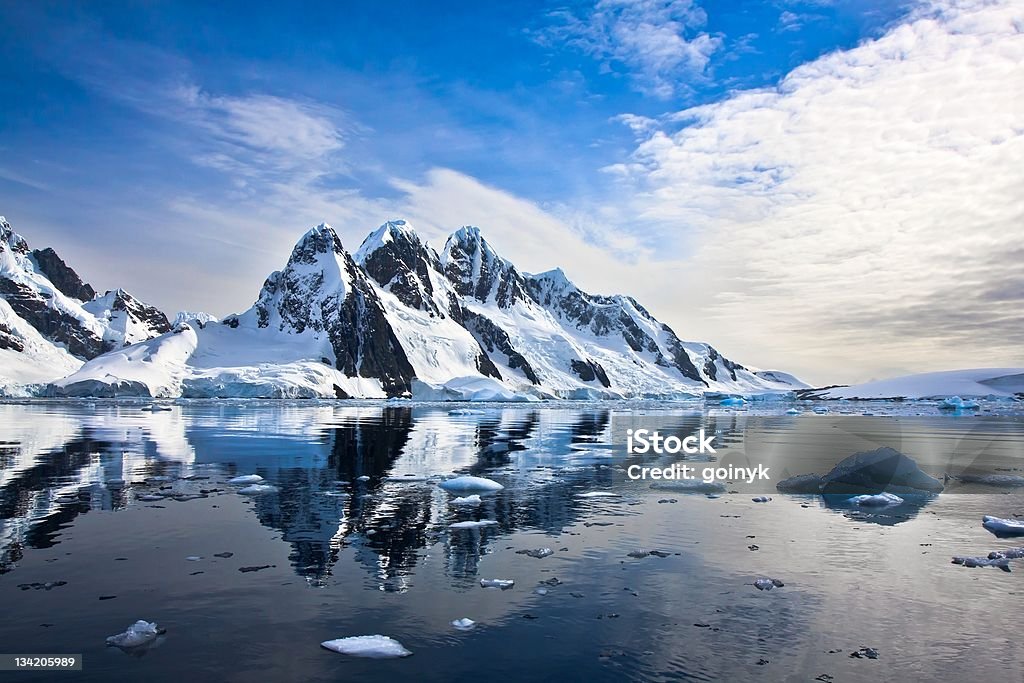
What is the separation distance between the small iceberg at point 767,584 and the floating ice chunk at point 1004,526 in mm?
7318

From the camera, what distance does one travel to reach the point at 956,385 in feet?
400

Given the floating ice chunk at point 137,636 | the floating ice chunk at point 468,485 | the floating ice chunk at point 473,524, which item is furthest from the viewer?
the floating ice chunk at point 468,485

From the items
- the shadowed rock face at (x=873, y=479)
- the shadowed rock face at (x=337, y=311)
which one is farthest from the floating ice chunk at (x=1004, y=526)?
the shadowed rock face at (x=337, y=311)

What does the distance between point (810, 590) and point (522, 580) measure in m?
4.57

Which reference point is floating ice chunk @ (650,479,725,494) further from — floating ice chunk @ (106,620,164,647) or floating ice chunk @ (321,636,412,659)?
floating ice chunk @ (106,620,164,647)

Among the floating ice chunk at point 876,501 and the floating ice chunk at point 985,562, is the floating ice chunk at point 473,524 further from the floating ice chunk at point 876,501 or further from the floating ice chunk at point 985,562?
the floating ice chunk at point 876,501

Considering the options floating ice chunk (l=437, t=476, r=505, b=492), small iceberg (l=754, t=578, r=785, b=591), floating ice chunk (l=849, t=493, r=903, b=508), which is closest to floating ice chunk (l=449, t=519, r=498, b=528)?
floating ice chunk (l=437, t=476, r=505, b=492)

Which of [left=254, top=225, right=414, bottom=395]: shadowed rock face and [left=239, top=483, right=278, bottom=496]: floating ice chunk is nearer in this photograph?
[left=239, top=483, right=278, bottom=496]: floating ice chunk

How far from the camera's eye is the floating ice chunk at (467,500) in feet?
59.0

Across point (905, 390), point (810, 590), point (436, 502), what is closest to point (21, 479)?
point (436, 502)

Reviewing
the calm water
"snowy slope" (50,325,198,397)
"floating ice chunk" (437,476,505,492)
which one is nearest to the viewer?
the calm water

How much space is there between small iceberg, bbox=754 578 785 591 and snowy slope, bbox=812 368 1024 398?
128 m

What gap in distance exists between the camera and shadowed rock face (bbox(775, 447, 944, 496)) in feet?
70.5

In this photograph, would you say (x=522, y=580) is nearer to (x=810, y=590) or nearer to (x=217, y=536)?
(x=810, y=590)
